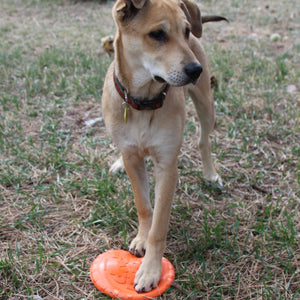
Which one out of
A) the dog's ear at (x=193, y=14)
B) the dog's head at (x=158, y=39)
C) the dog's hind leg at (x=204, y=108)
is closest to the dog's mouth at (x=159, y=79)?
the dog's head at (x=158, y=39)

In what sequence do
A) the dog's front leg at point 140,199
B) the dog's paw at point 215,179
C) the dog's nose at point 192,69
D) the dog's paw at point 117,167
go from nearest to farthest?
1. the dog's nose at point 192,69
2. the dog's front leg at point 140,199
3. the dog's paw at point 215,179
4. the dog's paw at point 117,167

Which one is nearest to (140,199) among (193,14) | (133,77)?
(133,77)

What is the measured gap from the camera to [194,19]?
118 inches

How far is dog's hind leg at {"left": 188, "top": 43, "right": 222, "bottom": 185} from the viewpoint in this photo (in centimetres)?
329

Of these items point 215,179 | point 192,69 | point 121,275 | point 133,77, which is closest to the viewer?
point 192,69

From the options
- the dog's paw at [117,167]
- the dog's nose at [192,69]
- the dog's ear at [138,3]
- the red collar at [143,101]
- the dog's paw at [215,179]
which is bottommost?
the dog's paw at [117,167]

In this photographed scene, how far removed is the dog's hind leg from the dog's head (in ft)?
2.63

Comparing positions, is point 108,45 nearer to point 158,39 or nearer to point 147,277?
point 158,39

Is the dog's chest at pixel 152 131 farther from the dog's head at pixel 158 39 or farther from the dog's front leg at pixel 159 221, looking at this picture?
the dog's head at pixel 158 39

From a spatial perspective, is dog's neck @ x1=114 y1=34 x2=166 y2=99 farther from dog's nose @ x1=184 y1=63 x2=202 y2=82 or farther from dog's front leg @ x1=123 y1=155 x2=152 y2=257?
dog's front leg @ x1=123 y1=155 x2=152 y2=257

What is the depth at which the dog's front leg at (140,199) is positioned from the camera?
9.21 ft

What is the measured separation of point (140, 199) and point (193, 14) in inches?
56.9

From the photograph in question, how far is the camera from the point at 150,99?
2.59 metres

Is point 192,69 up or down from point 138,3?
down
